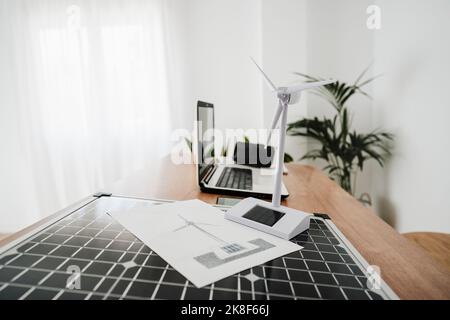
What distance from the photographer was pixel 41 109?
259cm

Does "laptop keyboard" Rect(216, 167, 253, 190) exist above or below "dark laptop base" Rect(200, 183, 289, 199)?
above

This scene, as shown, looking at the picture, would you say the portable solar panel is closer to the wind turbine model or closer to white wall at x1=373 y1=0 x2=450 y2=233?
the wind turbine model

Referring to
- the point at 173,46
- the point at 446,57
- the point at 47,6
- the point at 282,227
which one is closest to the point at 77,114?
the point at 47,6

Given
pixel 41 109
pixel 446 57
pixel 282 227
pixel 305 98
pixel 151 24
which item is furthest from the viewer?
pixel 41 109

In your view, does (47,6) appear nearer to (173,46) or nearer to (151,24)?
(151,24)

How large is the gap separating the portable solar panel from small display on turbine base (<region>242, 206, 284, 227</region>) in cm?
7

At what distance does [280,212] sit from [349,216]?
0.26 meters

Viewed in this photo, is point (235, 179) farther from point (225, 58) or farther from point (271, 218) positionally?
point (225, 58)

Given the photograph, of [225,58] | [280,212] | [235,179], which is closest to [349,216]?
[280,212]

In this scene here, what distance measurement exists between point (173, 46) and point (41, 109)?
1539 millimetres

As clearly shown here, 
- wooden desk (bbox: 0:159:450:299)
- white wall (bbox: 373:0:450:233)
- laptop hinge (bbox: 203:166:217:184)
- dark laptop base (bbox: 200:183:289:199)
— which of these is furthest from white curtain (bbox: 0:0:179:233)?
white wall (bbox: 373:0:450:233)

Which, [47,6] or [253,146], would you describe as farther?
[47,6]

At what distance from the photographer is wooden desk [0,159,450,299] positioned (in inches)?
17.1

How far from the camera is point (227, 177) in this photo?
43.8 inches
